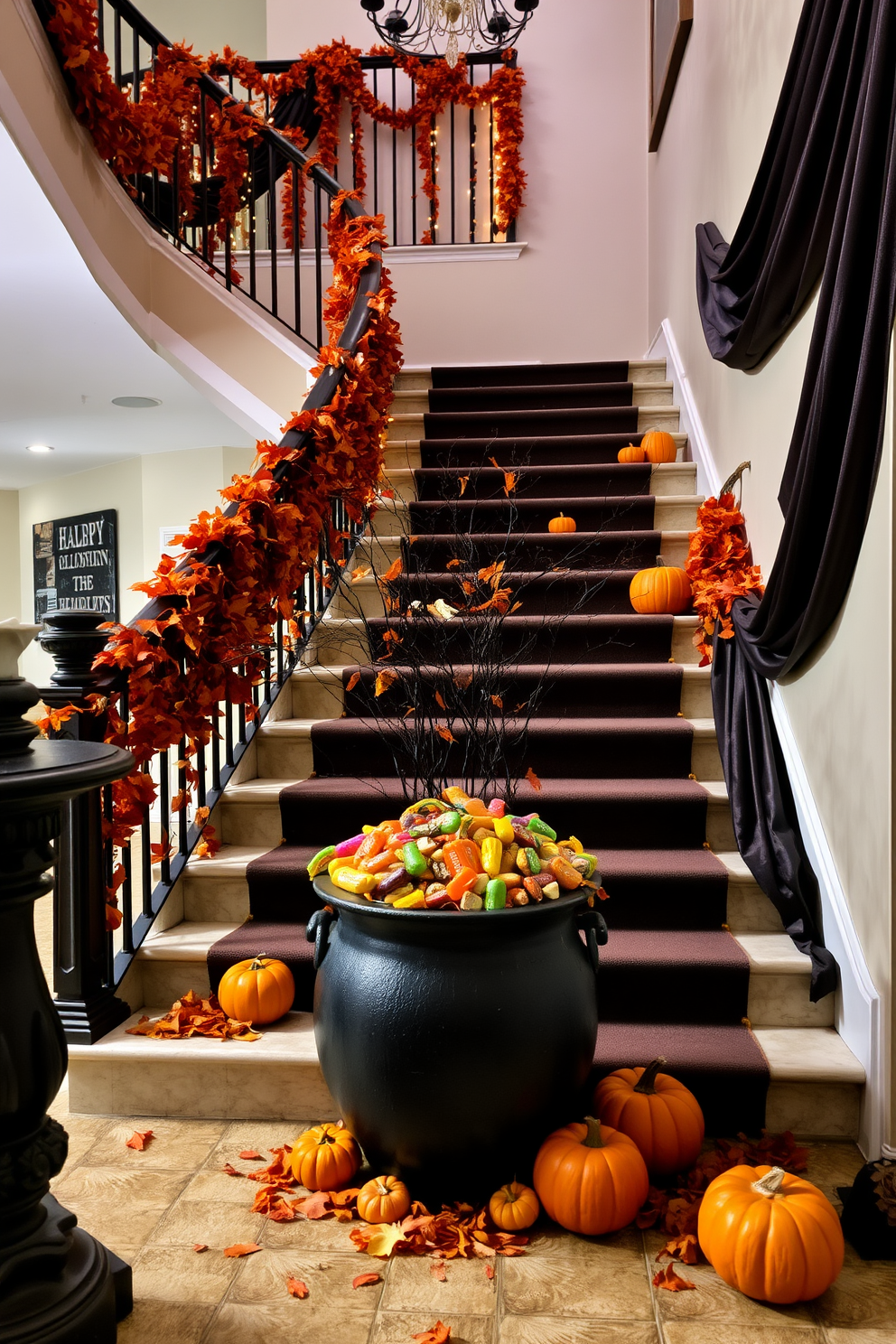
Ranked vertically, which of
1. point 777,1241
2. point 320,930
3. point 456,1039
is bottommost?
point 777,1241

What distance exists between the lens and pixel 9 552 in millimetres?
8422

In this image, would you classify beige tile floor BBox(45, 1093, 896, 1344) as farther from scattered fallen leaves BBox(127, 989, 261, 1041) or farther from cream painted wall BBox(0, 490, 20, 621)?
cream painted wall BBox(0, 490, 20, 621)

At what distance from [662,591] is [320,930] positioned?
1.95 metres

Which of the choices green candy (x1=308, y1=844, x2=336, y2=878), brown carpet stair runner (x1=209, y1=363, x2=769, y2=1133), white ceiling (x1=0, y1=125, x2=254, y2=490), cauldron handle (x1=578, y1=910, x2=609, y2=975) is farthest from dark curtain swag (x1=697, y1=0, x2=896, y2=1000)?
white ceiling (x1=0, y1=125, x2=254, y2=490)

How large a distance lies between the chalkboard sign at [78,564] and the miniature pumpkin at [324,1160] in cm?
597

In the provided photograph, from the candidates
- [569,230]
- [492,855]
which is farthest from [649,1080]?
[569,230]

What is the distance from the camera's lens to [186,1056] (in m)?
2.08

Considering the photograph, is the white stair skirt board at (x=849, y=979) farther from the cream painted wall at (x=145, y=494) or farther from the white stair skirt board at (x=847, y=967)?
the cream painted wall at (x=145, y=494)

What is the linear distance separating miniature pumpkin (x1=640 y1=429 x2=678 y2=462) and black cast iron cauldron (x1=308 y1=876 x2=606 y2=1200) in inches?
116

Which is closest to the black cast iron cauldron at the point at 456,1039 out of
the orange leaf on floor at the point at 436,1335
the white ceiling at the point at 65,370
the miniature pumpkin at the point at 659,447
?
the orange leaf on floor at the point at 436,1335

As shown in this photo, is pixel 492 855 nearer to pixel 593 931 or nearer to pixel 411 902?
pixel 411 902

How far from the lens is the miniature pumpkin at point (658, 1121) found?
180 centimetres

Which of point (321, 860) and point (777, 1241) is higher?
point (321, 860)

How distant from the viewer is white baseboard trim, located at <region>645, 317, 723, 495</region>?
3855mm
